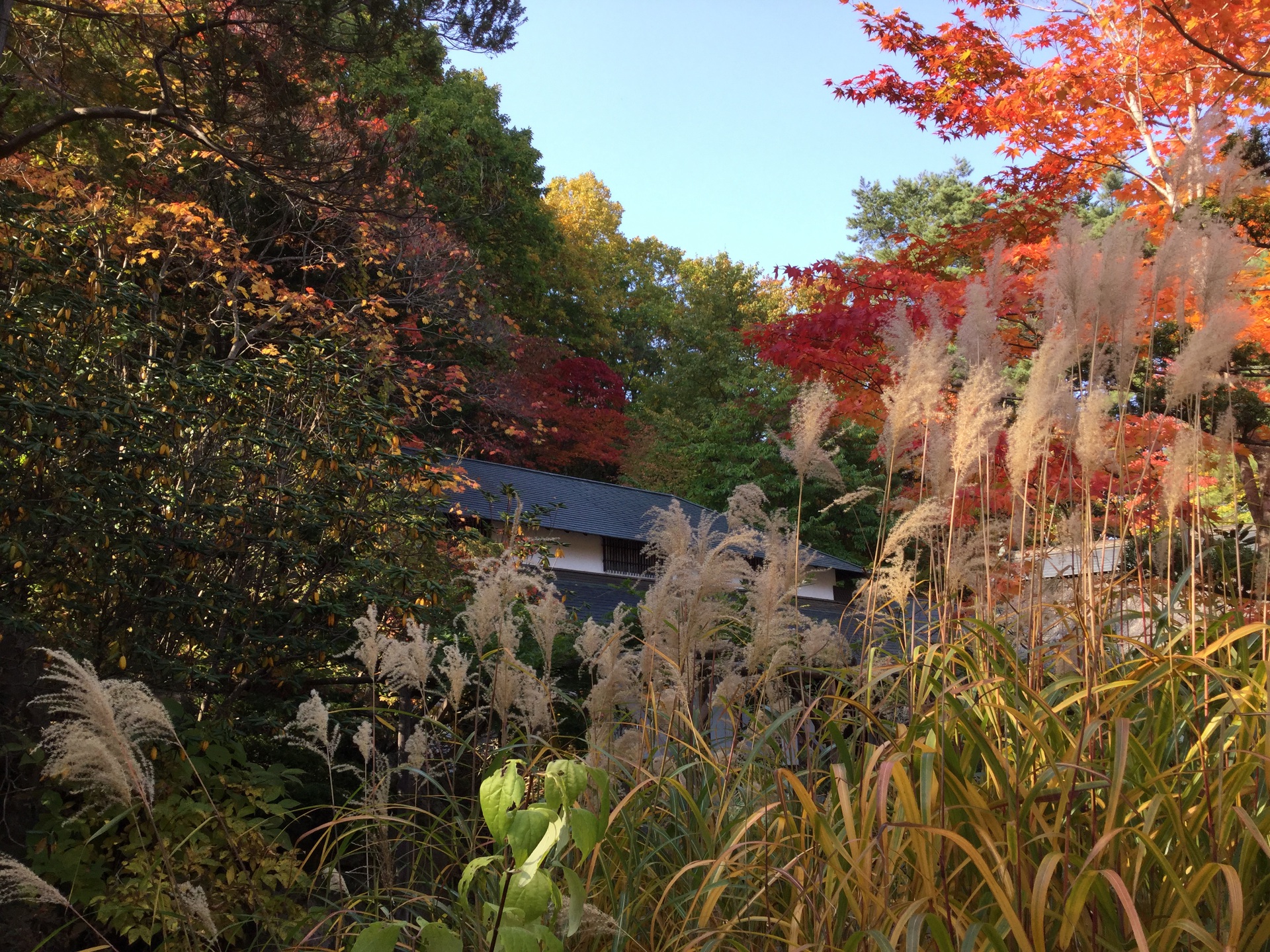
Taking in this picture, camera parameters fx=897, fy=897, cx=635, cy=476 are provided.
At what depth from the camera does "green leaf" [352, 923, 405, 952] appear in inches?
63.2

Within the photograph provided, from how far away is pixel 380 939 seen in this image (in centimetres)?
161

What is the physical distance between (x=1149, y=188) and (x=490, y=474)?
9563mm

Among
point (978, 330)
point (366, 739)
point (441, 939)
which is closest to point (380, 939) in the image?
point (441, 939)

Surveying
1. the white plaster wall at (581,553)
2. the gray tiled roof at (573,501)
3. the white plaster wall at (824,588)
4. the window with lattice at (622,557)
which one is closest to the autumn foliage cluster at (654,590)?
the gray tiled roof at (573,501)

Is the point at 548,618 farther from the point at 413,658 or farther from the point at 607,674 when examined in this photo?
the point at 413,658

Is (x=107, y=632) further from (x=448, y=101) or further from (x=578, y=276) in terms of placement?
(x=578, y=276)

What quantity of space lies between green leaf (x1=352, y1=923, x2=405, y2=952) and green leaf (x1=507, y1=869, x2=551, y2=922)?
21 cm

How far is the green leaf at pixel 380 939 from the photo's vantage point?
1604mm

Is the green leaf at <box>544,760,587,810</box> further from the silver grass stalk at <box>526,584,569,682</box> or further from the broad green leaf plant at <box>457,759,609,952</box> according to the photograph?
the silver grass stalk at <box>526,584,569,682</box>

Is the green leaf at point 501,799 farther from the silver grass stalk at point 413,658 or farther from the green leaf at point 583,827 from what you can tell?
the silver grass stalk at point 413,658

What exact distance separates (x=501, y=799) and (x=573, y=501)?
42.6 ft

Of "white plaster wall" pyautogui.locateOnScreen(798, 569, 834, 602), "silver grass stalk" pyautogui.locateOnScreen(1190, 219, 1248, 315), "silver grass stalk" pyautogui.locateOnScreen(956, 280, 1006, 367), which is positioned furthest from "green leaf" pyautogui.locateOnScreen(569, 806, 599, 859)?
"white plaster wall" pyautogui.locateOnScreen(798, 569, 834, 602)

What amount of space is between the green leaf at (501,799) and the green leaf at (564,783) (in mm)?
82

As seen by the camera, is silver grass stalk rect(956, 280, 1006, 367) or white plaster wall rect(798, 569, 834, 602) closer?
Result: silver grass stalk rect(956, 280, 1006, 367)
